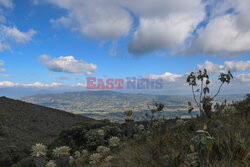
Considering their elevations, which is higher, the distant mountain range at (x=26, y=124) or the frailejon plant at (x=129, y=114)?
the frailejon plant at (x=129, y=114)

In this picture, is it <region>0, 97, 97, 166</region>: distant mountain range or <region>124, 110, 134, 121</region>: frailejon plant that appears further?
<region>0, 97, 97, 166</region>: distant mountain range

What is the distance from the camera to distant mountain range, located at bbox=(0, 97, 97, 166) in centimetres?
1431

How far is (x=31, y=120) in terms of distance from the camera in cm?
2038

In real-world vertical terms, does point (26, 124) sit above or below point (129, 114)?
below

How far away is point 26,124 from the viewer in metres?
18.8

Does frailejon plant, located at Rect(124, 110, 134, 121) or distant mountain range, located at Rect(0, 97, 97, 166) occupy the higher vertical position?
frailejon plant, located at Rect(124, 110, 134, 121)

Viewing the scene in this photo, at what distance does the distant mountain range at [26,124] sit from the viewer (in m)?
14.3

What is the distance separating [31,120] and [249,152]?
842 inches

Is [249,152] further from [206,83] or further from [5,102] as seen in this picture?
[5,102]

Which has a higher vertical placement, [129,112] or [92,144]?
[129,112]

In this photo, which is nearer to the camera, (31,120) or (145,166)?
(145,166)

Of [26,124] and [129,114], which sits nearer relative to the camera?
[129,114]

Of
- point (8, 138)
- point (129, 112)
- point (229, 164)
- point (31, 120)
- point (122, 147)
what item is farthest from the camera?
point (31, 120)

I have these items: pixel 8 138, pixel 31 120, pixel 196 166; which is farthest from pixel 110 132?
pixel 31 120
